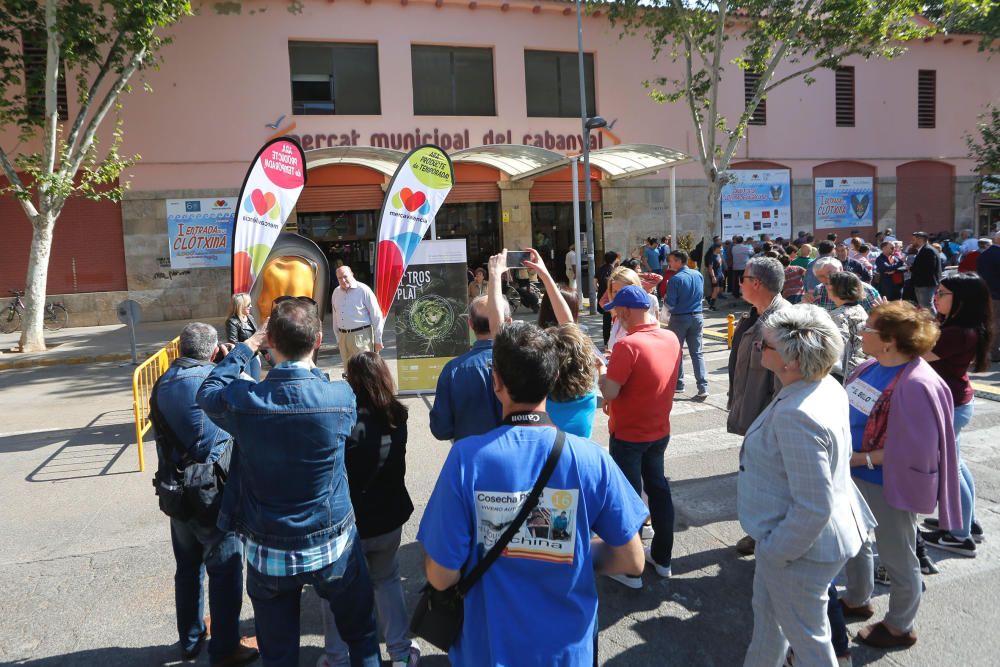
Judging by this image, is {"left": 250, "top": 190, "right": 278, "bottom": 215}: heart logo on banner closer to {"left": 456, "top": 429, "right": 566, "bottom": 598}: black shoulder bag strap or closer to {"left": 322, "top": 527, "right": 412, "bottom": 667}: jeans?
{"left": 322, "top": 527, "right": 412, "bottom": 667}: jeans

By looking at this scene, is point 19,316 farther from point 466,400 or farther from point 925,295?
point 925,295

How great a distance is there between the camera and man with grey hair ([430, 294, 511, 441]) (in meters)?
3.56

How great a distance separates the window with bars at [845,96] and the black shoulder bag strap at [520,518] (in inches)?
1007

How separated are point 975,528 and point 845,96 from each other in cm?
2295

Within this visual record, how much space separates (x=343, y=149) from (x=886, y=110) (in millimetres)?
19067

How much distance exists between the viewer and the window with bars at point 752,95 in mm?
22469

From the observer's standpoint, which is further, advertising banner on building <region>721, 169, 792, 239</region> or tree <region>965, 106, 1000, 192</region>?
tree <region>965, 106, 1000, 192</region>

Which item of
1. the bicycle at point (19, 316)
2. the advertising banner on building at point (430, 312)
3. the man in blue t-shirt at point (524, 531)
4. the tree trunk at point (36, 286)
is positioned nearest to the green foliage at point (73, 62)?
the tree trunk at point (36, 286)

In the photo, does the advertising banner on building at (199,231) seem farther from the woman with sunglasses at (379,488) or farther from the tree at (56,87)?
the woman with sunglasses at (379,488)

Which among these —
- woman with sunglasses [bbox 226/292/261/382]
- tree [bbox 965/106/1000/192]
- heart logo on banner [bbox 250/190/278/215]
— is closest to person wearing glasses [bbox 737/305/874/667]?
woman with sunglasses [bbox 226/292/261/382]

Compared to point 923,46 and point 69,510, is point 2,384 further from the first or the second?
point 923,46

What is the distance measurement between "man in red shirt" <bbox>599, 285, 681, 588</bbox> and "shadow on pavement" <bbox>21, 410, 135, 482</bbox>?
4.93 metres

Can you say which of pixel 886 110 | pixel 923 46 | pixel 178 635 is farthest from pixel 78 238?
pixel 923 46

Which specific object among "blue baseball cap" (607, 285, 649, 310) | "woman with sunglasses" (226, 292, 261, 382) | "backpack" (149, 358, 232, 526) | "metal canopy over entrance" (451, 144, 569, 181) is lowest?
"backpack" (149, 358, 232, 526)
